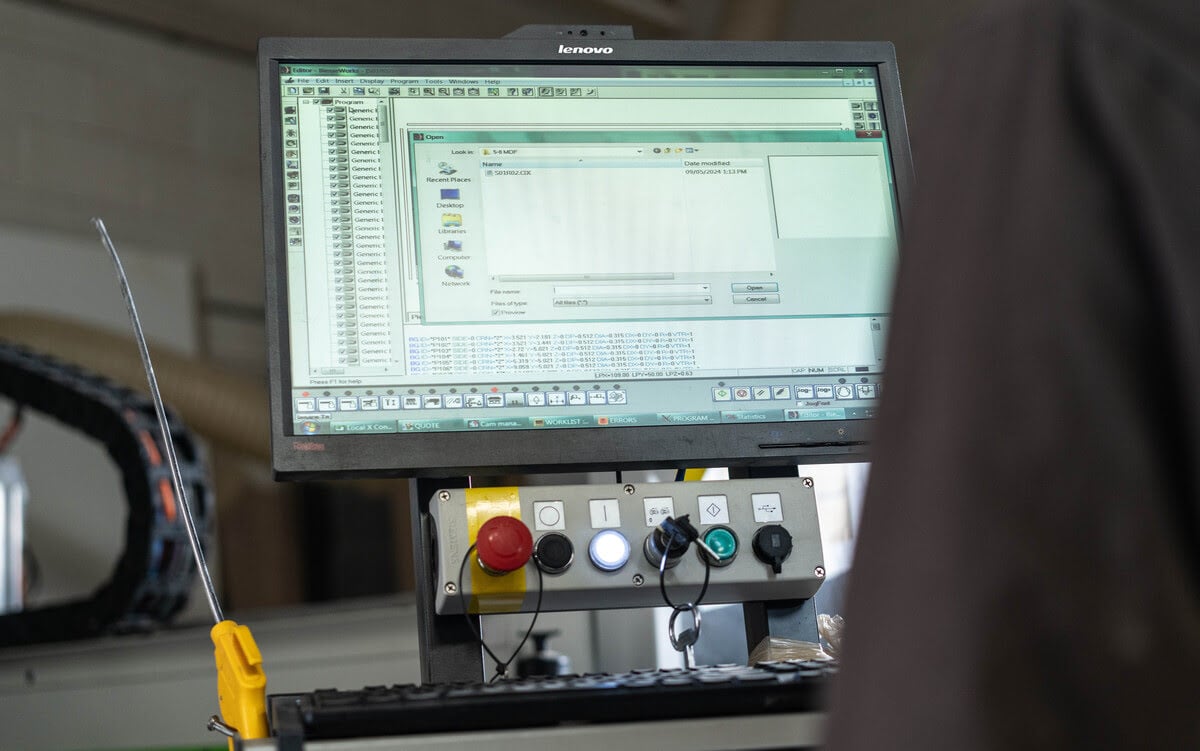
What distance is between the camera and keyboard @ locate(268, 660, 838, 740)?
1.79ft

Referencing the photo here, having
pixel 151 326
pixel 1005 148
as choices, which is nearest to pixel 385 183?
pixel 1005 148

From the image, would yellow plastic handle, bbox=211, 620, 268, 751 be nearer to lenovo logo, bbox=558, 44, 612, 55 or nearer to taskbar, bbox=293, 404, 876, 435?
taskbar, bbox=293, 404, 876, 435

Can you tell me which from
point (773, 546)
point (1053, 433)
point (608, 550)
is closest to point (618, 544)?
point (608, 550)

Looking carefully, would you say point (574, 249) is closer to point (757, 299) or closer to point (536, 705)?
point (757, 299)

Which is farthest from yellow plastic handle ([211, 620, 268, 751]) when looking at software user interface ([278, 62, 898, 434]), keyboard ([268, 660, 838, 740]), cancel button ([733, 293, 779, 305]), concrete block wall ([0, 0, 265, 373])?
concrete block wall ([0, 0, 265, 373])

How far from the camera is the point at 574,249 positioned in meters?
0.95

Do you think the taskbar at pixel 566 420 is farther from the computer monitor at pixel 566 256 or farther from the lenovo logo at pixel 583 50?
the lenovo logo at pixel 583 50

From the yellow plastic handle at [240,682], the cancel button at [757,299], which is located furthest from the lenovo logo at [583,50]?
the yellow plastic handle at [240,682]

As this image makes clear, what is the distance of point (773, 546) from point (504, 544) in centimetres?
22

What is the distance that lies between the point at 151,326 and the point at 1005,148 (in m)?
4.12

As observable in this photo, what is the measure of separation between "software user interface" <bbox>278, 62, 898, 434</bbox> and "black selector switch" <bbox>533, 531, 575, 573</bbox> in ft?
0.30

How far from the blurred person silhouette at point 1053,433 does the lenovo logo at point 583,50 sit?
0.73 meters

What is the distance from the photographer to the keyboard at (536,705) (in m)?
0.55

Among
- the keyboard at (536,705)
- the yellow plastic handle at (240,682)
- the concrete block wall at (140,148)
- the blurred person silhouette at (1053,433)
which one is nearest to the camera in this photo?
the blurred person silhouette at (1053,433)
